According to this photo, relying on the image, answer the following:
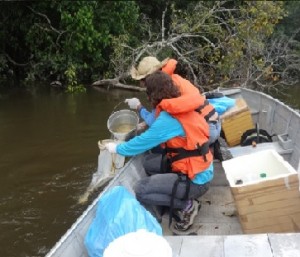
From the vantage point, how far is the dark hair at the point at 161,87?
3.94m

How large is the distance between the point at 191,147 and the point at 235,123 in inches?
94.4

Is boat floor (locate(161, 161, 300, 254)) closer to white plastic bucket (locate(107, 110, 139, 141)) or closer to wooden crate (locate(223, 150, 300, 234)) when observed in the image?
wooden crate (locate(223, 150, 300, 234))

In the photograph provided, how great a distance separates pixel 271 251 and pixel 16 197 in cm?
487

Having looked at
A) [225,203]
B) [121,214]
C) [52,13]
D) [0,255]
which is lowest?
[0,255]

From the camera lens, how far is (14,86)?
15156 mm

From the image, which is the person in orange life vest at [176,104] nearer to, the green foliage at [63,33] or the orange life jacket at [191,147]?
the orange life jacket at [191,147]

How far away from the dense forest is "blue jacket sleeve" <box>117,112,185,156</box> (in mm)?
8701

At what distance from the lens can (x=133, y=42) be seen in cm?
1466

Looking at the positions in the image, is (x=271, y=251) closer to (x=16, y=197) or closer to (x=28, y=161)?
(x=16, y=197)

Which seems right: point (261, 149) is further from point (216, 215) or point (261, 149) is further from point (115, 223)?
point (115, 223)

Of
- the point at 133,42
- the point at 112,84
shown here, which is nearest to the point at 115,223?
the point at 112,84

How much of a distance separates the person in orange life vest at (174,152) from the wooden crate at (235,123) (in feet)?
6.53

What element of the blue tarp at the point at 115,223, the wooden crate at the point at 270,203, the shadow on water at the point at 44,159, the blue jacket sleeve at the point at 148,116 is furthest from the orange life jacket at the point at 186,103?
the shadow on water at the point at 44,159

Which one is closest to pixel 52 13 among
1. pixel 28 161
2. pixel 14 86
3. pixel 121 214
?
pixel 14 86
